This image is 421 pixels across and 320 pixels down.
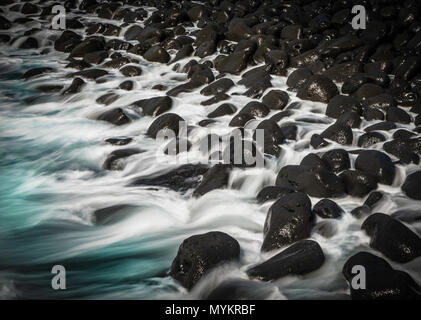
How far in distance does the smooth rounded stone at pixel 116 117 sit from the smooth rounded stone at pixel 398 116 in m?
3.87

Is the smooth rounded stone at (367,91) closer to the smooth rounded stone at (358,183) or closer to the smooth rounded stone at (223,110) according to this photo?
the smooth rounded stone at (223,110)

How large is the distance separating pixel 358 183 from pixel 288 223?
1.13 meters

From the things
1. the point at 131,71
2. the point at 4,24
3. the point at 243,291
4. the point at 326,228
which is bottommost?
the point at 243,291

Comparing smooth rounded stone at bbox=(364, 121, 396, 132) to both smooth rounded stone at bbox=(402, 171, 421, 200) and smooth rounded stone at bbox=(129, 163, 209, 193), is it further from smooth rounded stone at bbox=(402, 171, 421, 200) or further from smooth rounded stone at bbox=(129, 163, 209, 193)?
smooth rounded stone at bbox=(129, 163, 209, 193)

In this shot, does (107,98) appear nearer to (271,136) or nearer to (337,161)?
(271,136)

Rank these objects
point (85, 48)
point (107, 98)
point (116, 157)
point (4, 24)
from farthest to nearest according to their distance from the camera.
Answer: point (4, 24) < point (85, 48) < point (107, 98) < point (116, 157)

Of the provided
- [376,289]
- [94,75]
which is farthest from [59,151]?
[376,289]

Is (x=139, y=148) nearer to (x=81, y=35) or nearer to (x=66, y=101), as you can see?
(x=66, y=101)

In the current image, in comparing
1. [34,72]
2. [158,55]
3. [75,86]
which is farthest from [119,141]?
[34,72]

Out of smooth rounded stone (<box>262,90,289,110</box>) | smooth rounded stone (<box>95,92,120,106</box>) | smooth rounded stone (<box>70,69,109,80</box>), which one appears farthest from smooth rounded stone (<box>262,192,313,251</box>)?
smooth rounded stone (<box>70,69,109,80</box>)

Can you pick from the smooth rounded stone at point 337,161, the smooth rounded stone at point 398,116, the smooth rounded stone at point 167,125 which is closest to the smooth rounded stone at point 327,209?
the smooth rounded stone at point 337,161

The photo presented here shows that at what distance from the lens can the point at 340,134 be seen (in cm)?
509

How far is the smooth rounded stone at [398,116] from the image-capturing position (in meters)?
5.38
